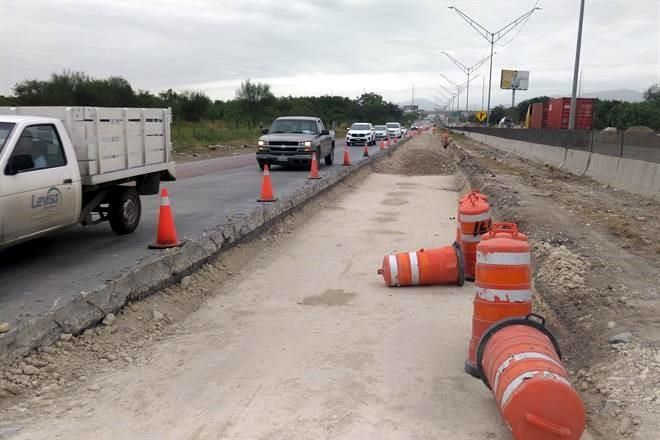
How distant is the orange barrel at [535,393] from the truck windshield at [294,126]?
18911mm

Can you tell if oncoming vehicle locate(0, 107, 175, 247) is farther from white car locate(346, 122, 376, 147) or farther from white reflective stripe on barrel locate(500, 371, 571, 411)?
white car locate(346, 122, 376, 147)

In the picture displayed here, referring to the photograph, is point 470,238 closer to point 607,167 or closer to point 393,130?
point 607,167

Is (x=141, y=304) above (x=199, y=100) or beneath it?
beneath

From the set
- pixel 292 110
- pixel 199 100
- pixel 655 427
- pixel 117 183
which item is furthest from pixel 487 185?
pixel 292 110

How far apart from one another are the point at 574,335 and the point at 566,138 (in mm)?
21800

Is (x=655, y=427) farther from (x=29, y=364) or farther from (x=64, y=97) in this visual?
(x=64, y=97)

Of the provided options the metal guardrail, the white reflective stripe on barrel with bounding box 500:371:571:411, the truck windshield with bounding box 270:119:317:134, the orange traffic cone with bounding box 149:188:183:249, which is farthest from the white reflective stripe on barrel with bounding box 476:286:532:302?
the truck windshield with bounding box 270:119:317:134

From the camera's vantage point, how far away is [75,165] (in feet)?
23.7

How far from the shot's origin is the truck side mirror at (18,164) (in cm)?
615

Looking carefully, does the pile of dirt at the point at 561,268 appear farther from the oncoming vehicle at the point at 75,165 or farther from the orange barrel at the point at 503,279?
the oncoming vehicle at the point at 75,165

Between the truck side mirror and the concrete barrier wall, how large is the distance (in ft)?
46.7

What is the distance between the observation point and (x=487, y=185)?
16141 mm

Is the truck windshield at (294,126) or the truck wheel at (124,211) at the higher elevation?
the truck windshield at (294,126)

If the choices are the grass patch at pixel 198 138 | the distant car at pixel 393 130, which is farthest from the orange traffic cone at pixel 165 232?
the distant car at pixel 393 130
